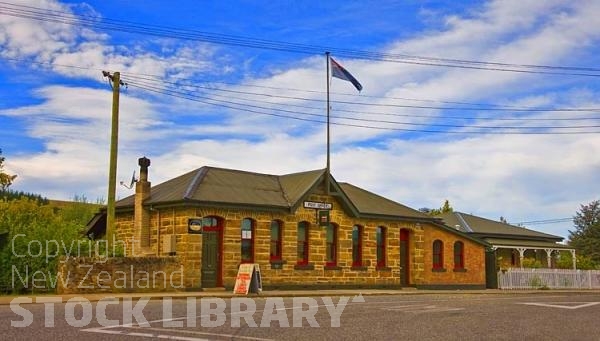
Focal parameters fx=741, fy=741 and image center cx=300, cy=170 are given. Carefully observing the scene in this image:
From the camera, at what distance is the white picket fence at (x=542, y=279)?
119 feet

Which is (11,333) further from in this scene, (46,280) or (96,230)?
(96,230)

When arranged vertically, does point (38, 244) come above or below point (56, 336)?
above

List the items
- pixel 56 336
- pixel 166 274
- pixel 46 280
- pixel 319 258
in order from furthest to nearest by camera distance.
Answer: pixel 319 258 → pixel 166 274 → pixel 46 280 → pixel 56 336

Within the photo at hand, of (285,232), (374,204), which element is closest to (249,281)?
(285,232)

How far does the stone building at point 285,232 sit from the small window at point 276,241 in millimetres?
39

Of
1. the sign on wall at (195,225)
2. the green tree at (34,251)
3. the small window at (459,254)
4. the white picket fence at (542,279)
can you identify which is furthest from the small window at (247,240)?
the white picket fence at (542,279)

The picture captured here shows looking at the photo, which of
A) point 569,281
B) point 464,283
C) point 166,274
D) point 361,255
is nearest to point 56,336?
point 166,274

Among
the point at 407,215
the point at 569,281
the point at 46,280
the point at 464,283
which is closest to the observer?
→ the point at 46,280

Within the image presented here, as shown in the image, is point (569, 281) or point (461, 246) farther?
point (569, 281)

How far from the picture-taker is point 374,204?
110 feet

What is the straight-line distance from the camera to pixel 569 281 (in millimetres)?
38344

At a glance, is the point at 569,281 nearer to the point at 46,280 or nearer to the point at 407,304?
the point at 407,304

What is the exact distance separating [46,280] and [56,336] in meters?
11.2

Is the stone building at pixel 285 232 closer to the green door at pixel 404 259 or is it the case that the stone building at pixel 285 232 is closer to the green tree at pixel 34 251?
the green door at pixel 404 259
